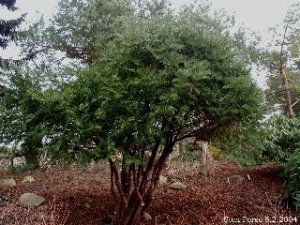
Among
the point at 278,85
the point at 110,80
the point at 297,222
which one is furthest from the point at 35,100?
the point at 278,85

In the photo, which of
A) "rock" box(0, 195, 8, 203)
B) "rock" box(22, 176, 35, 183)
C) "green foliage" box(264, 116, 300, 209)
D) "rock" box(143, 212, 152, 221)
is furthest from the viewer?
"rock" box(22, 176, 35, 183)

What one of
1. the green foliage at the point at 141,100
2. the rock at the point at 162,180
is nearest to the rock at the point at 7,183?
the rock at the point at 162,180

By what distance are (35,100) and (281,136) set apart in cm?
532

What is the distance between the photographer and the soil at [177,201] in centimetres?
554

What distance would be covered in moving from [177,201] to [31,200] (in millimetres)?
2532

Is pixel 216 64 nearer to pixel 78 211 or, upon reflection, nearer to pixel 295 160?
pixel 295 160

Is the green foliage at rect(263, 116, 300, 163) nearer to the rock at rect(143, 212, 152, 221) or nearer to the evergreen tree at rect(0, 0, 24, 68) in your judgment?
the rock at rect(143, 212, 152, 221)

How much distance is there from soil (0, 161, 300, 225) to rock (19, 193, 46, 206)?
0.39 ft

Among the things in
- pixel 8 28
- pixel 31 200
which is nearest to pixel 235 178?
pixel 31 200

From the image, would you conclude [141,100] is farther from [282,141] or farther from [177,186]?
[282,141]

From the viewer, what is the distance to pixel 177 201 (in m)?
6.56

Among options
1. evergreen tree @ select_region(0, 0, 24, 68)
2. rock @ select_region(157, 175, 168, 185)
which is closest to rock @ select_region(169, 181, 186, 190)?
rock @ select_region(157, 175, 168, 185)

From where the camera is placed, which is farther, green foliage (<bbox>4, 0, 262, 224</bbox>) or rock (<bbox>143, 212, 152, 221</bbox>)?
rock (<bbox>143, 212, 152, 221</bbox>)

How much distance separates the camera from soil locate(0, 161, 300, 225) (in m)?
5.54
